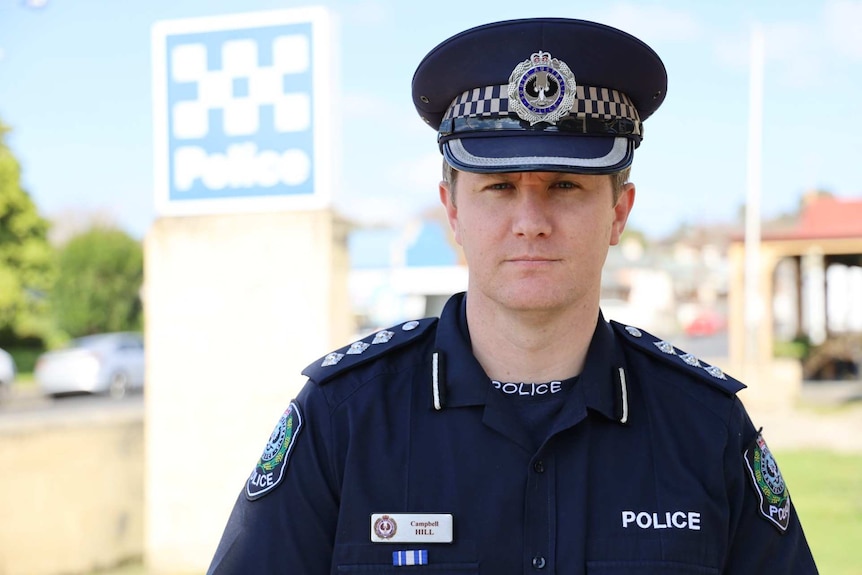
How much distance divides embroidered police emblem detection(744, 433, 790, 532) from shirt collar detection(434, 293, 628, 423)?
0.88 feet

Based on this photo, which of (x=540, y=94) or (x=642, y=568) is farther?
(x=540, y=94)

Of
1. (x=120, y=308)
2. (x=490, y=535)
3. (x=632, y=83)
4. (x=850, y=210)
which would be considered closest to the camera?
(x=490, y=535)

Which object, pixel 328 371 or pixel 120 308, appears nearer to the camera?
pixel 328 371

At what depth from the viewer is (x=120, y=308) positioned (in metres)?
31.8

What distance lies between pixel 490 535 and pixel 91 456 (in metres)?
4.49

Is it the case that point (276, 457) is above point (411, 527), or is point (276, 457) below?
above

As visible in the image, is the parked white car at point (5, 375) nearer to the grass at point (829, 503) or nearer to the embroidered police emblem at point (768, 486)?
the grass at point (829, 503)

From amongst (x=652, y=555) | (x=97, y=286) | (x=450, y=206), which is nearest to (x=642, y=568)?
(x=652, y=555)

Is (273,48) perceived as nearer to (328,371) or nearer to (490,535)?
(328,371)

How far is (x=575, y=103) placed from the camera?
1748mm

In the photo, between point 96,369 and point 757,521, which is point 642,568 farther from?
point 96,369

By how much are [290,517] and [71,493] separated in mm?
4261

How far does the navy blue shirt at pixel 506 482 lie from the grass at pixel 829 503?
429 cm

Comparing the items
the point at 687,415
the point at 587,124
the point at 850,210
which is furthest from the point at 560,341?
the point at 850,210
